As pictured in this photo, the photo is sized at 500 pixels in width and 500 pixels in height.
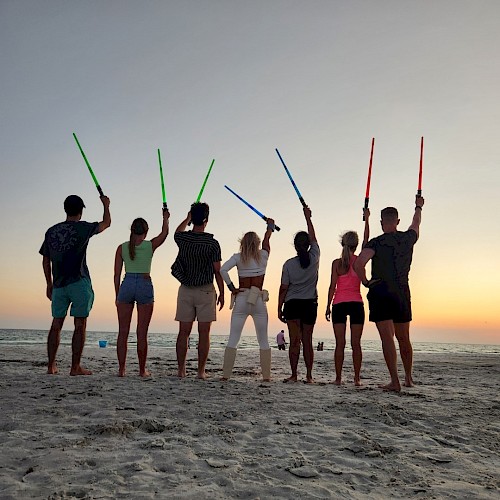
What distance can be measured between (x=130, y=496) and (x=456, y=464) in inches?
76.2

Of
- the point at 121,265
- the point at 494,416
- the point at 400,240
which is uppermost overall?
the point at 400,240

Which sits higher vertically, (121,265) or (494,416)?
(121,265)

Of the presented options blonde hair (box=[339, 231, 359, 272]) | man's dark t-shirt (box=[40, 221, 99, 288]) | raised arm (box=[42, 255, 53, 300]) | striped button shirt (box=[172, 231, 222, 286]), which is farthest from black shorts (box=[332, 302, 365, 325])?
raised arm (box=[42, 255, 53, 300])

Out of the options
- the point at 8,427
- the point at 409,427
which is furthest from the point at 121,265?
the point at 409,427

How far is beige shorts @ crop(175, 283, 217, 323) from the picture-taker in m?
5.73

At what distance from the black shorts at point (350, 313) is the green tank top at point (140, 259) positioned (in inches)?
101

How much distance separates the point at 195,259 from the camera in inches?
229

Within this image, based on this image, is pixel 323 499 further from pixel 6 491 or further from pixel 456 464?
pixel 6 491

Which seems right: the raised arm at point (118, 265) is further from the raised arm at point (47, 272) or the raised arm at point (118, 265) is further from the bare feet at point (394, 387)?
the bare feet at point (394, 387)

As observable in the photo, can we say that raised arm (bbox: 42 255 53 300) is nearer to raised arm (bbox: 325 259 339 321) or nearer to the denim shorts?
the denim shorts

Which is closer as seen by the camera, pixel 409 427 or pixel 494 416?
pixel 409 427

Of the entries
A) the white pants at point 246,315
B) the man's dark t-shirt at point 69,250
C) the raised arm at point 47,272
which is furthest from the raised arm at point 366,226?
the raised arm at point 47,272

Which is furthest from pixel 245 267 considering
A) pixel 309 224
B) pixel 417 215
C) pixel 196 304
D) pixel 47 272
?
pixel 47 272

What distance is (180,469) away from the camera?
96.0 inches
